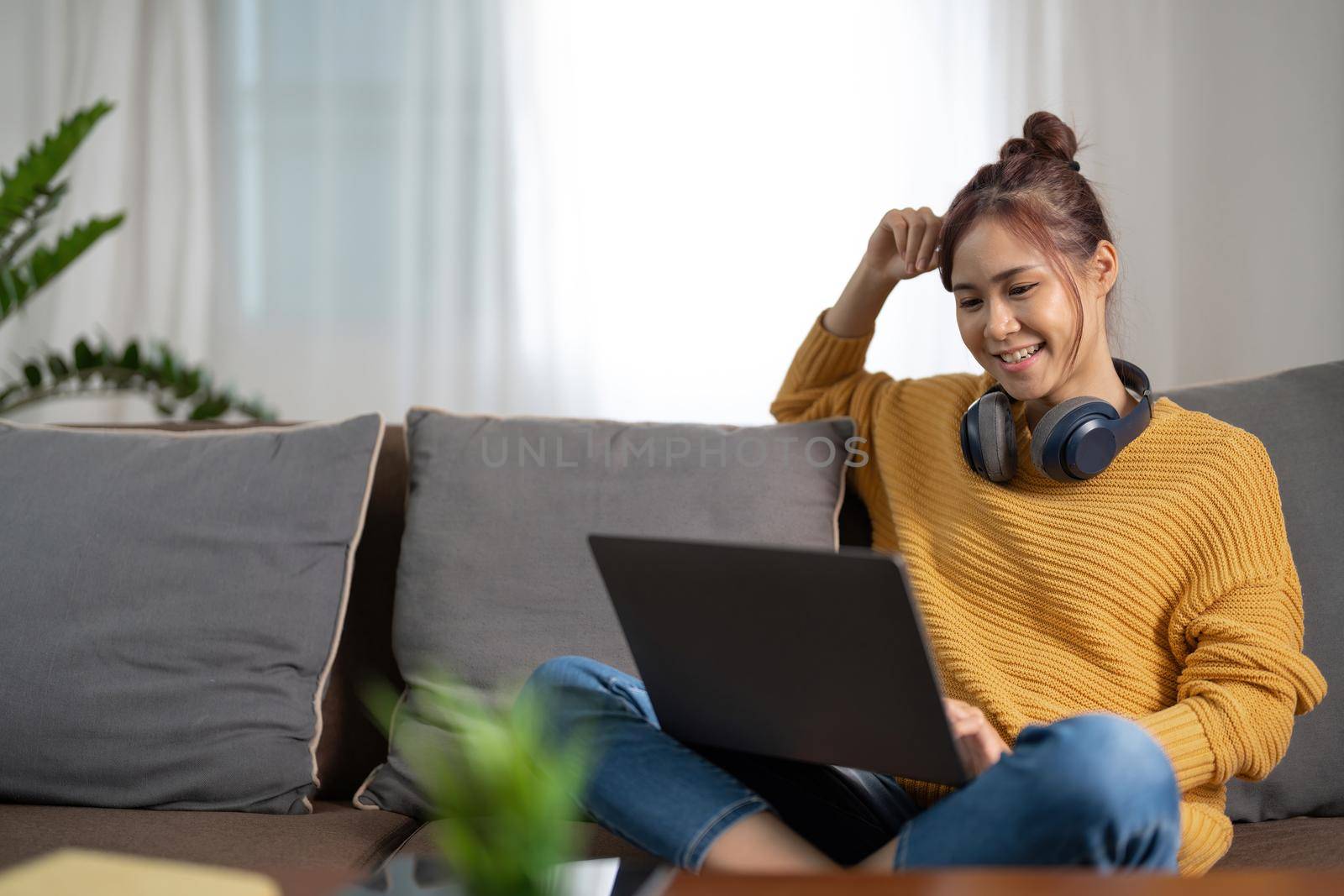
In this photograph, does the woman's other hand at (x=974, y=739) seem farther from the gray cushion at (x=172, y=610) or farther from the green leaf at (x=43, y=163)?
the green leaf at (x=43, y=163)

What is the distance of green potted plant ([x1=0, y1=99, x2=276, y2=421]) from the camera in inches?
90.1

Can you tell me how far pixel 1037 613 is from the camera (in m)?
1.23

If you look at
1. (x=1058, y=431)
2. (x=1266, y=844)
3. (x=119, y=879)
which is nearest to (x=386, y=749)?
(x=119, y=879)

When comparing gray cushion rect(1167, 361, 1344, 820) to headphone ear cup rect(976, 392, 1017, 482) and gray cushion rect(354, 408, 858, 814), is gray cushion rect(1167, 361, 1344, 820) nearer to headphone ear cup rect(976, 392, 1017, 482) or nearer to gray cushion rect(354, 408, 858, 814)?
headphone ear cup rect(976, 392, 1017, 482)

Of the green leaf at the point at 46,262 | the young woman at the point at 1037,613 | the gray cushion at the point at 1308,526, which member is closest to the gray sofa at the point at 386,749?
the gray cushion at the point at 1308,526

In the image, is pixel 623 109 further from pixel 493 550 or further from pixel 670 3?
pixel 493 550

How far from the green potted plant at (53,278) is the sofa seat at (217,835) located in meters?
1.28

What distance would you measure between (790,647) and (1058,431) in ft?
1.63

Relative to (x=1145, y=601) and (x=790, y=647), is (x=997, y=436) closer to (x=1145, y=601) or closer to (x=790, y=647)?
(x=1145, y=601)

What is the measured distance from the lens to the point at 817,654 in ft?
2.72

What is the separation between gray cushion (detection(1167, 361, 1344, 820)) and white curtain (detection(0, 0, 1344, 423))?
3.42ft

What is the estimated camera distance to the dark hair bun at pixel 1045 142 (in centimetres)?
133

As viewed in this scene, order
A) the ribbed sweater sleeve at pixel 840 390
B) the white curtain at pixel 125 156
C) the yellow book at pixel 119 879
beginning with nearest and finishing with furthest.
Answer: the yellow book at pixel 119 879, the ribbed sweater sleeve at pixel 840 390, the white curtain at pixel 125 156

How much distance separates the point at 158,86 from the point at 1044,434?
100 inches
